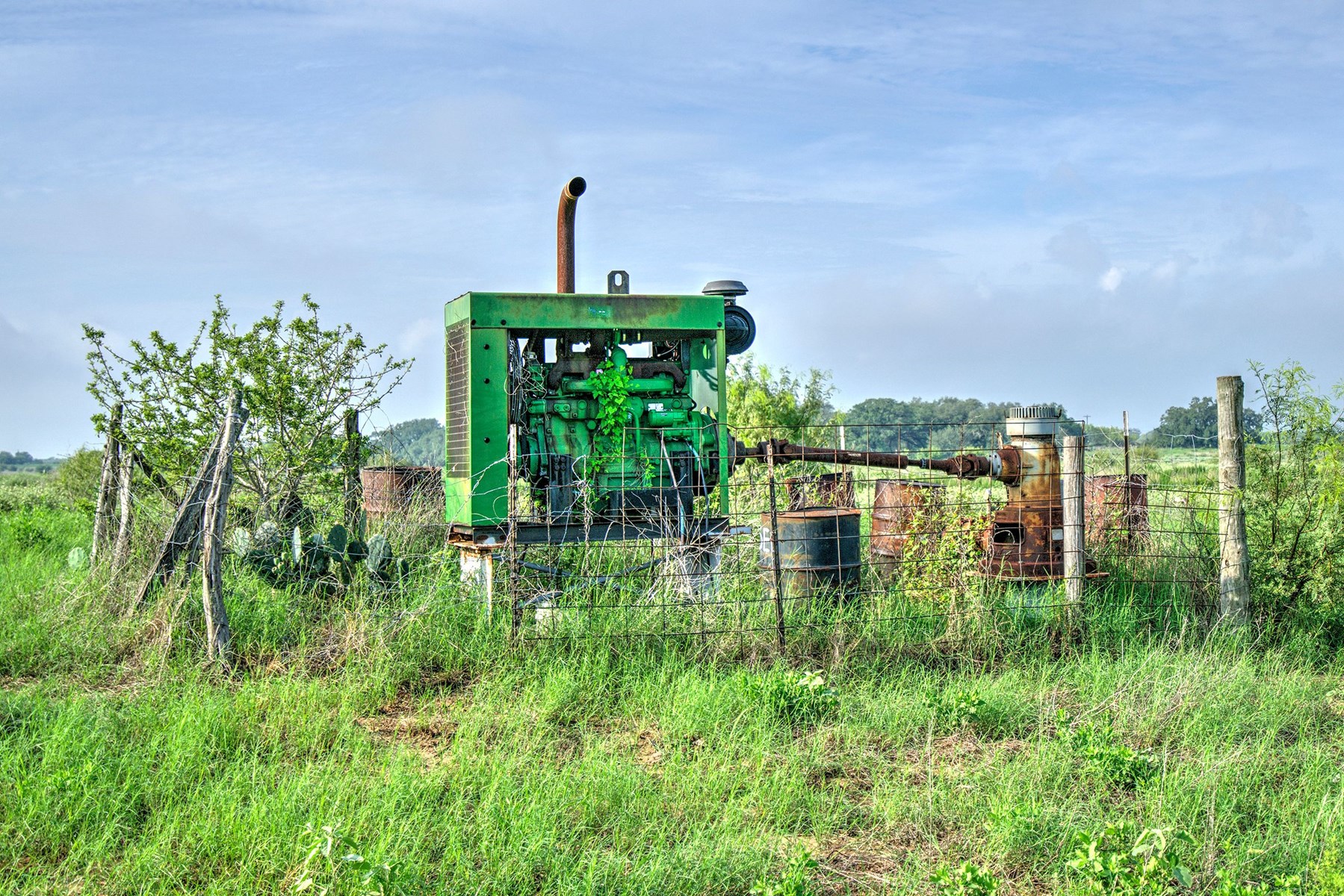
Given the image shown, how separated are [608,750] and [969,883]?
2006 millimetres

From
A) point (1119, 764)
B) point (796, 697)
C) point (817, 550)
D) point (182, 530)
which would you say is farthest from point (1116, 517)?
point (182, 530)

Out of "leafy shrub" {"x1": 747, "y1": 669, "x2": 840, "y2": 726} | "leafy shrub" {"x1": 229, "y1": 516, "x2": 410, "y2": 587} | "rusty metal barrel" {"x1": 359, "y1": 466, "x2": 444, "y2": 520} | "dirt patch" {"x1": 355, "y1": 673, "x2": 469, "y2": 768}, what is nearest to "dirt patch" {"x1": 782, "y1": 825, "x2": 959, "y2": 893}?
"leafy shrub" {"x1": 747, "y1": 669, "x2": 840, "y2": 726}

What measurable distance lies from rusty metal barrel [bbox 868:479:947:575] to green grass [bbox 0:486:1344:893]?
1047 millimetres

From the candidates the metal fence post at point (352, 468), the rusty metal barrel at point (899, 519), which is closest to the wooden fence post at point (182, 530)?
the metal fence post at point (352, 468)

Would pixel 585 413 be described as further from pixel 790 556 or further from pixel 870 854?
pixel 870 854

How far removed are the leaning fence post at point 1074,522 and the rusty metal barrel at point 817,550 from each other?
1490 mm

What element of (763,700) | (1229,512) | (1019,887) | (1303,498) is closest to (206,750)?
(763,700)

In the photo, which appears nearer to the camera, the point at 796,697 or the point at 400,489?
the point at 796,697

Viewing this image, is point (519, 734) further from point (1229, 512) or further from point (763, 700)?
point (1229, 512)

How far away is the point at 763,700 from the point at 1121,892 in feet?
7.23

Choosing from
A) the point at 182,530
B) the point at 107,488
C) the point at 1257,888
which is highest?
the point at 107,488

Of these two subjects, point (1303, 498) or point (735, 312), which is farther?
point (735, 312)

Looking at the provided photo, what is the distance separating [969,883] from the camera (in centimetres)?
383

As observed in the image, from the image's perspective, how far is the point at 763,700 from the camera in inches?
224
